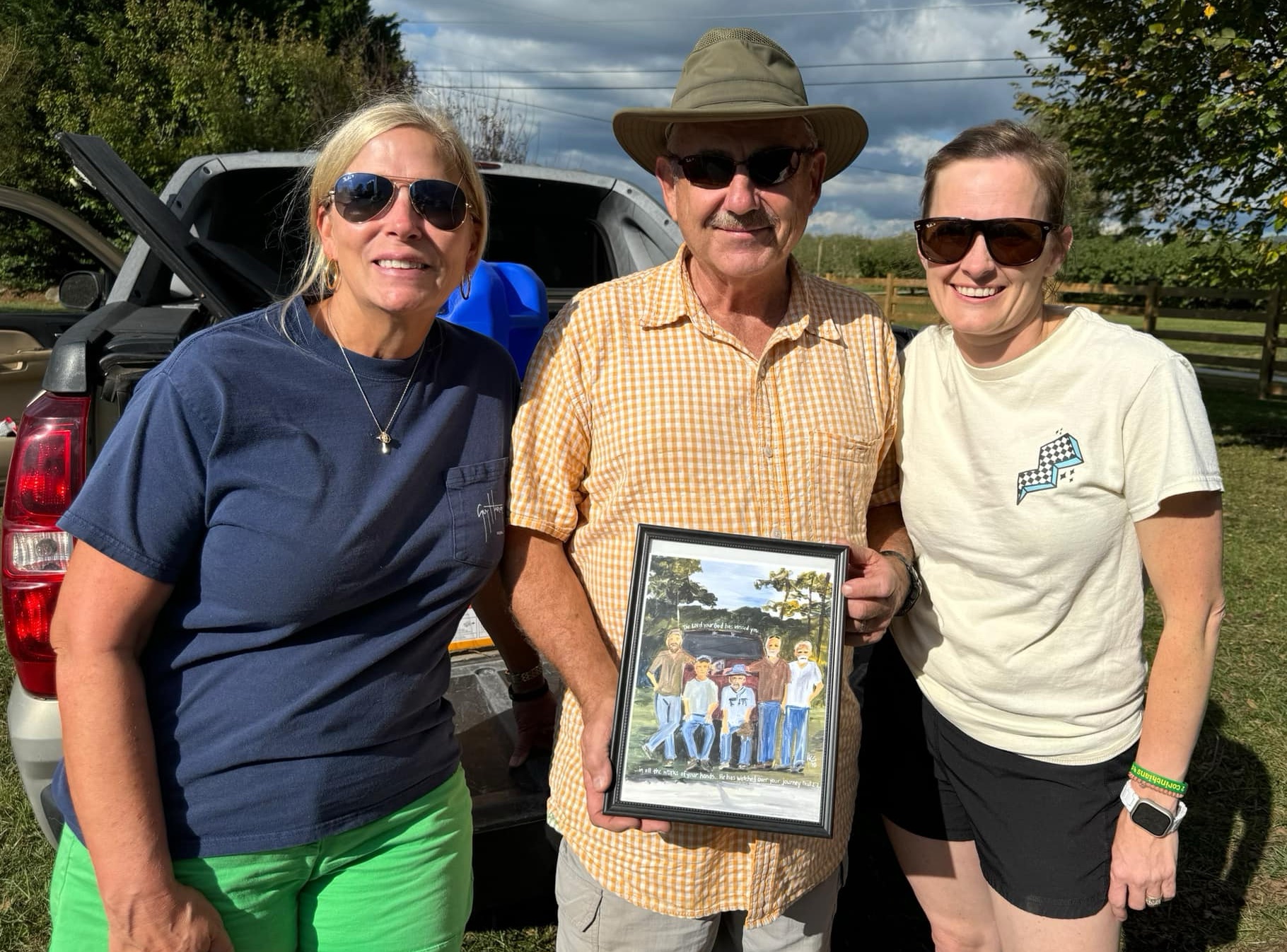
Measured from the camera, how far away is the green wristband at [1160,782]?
70.7 inches

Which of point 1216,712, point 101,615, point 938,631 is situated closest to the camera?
point 101,615

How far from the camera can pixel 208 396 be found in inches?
58.2

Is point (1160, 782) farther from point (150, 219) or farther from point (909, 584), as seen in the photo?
point (150, 219)

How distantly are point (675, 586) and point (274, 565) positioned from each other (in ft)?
2.22

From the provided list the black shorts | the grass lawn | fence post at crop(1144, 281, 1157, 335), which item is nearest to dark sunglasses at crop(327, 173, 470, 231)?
the black shorts

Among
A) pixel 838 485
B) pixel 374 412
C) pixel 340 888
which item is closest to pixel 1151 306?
pixel 838 485

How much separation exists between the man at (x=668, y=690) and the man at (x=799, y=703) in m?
0.19

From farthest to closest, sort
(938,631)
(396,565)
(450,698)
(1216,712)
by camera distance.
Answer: (1216,712) < (450,698) < (938,631) < (396,565)

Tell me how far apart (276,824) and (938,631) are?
1.37 metres

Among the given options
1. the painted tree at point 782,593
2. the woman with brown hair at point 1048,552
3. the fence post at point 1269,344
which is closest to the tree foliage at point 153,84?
the fence post at point 1269,344

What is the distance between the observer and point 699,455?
5.93 feet

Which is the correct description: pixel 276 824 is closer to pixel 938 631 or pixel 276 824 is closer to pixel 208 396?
pixel 208 396

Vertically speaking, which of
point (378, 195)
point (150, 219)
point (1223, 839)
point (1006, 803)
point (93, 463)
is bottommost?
point (1223, 839)

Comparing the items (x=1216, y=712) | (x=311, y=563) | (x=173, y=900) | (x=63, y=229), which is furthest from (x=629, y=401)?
(x=63, y=229)
